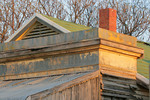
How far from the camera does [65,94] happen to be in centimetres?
1136

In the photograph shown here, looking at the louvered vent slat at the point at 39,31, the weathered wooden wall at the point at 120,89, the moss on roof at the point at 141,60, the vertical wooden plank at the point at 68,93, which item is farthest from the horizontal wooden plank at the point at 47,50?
the moss on roof at the point at 141,60

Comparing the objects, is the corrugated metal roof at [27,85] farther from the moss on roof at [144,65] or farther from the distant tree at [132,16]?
the distant tree at [132,16]

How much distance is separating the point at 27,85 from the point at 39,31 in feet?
14.8

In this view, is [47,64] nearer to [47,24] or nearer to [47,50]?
[47,50]

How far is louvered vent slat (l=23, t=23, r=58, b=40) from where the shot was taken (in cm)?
1603

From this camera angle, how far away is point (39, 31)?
16359 mm

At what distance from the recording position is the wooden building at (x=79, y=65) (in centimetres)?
1212

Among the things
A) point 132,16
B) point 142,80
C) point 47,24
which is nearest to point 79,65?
point 142,80

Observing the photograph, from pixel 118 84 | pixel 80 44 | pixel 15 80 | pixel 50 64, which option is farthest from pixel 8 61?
pixel 118 84

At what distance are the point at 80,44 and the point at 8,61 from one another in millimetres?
3257

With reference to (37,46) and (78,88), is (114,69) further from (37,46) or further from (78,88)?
(37,46)

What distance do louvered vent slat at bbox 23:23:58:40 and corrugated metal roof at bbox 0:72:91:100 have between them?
9.49 feet

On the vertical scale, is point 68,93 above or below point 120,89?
above

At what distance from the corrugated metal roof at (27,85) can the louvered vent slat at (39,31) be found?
2894 mm
